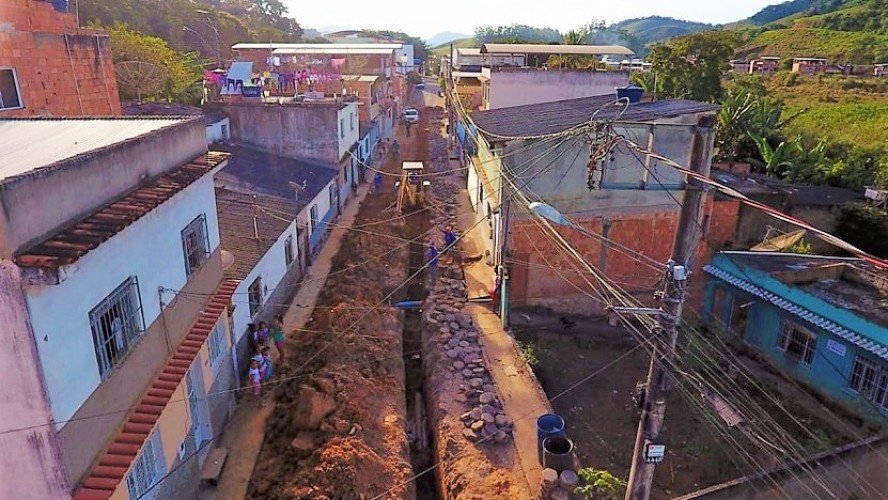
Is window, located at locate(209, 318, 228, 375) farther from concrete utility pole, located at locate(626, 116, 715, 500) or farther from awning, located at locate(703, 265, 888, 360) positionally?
awning, located at locate(703, 265, 888, 360)

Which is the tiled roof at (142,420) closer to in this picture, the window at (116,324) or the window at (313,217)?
the window at (116,324)

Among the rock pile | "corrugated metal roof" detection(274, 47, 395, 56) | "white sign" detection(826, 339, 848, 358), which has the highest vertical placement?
"corrugated metal roof" detection(274, 47, 395, 56)

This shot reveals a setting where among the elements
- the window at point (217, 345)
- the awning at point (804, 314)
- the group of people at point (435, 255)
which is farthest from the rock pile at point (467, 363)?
the awning at point (804, 314)

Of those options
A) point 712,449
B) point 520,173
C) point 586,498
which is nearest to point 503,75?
point 520,173

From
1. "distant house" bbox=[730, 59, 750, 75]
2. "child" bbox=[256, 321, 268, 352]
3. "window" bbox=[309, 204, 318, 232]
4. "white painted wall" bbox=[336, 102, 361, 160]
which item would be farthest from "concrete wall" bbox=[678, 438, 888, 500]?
"distant house" bbox=[730, 59, 750, 75]

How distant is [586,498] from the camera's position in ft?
35.8

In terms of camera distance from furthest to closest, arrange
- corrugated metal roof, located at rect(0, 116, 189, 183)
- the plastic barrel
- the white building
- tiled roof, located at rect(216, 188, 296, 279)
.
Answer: tiled roof, located at rect(216, 188, 296, 279)
the plastic barrel
corrugated metal roof, located at rect(0, 116, 189, 183)
the white building

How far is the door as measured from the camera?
38.7ft

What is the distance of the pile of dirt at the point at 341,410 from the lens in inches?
474

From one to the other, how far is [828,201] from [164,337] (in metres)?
27.5

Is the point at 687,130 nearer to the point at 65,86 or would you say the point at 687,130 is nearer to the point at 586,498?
the point at 586,498

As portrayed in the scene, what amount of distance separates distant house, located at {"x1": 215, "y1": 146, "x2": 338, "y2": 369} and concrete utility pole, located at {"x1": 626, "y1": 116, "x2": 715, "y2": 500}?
10493 millimetres

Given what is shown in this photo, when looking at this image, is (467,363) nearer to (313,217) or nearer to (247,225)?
(247,225)

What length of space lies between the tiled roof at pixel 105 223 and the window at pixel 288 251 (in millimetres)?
8924
